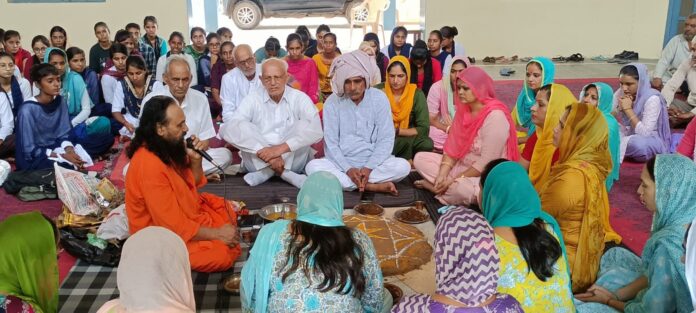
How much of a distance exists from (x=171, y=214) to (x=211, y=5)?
963 cm

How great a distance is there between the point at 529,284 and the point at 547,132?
77.3 inches

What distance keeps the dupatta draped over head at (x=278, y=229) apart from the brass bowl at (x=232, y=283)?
0.77 m

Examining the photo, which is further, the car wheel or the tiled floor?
the car wheel

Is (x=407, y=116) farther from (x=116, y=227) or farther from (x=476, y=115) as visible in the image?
(x=116, y=227)

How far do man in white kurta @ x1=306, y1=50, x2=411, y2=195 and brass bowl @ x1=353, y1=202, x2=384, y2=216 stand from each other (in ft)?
1.60

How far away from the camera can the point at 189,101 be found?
4.30 metres

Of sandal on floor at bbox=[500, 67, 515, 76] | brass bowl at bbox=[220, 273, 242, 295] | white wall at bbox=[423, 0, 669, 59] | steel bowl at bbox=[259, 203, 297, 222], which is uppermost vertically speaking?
white wall at bbox=[423, 0, 669, 59]

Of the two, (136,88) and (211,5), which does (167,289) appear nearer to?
(136,88)

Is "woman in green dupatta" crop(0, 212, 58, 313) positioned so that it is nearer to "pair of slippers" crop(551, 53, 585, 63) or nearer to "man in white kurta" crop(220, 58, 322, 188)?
"man in white kurta" crop(220, 58, 322, 188)

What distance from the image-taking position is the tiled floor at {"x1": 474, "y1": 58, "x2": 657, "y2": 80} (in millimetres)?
9539

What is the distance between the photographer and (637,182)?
434 cm

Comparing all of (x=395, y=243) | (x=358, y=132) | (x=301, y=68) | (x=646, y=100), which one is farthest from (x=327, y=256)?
(x=301, y=68)

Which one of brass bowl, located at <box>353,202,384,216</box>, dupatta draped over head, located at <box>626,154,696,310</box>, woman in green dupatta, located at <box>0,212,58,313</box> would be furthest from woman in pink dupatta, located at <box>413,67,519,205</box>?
woman in green dupatta, located at <box>0,212,58,313</box>

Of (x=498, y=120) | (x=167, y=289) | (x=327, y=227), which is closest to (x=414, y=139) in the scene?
(x=498, y=120)
